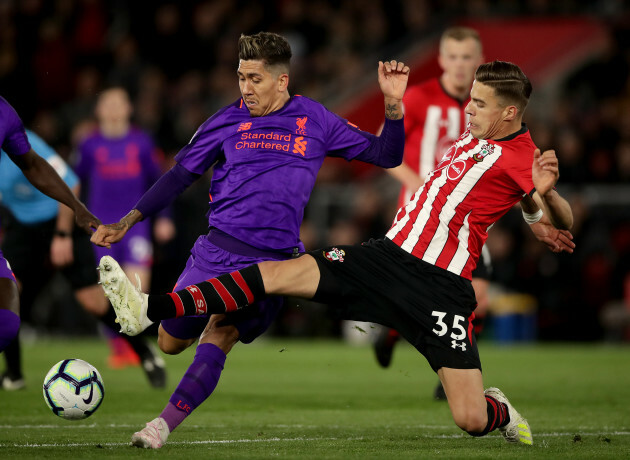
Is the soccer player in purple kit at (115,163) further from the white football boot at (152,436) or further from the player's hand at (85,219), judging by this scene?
the white football boot at (152,436)

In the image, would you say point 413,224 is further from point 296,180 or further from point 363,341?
point 363,341

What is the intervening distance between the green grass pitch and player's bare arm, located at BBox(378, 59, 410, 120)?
1.58 meters

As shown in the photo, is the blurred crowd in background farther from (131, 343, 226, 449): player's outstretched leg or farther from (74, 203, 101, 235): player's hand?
(131, 343, 226, 449): player's outstretched leg

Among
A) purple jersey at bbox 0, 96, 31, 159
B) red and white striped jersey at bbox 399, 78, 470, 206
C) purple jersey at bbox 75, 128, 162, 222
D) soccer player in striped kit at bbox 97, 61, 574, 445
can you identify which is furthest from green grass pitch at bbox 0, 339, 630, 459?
red and white striped jersey at bbox 399, 78, 470, 206

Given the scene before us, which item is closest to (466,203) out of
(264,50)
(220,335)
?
(264,50)

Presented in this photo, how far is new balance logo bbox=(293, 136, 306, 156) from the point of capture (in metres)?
6.08

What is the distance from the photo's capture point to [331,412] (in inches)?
308

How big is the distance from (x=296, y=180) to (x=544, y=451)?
207 cm

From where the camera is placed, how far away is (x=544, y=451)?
19.0 ft

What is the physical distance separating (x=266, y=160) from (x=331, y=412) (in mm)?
2550

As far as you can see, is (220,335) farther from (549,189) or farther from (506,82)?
(506,82)

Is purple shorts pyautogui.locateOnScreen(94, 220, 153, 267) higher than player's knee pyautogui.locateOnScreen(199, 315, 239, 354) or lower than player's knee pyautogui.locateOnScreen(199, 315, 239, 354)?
lower

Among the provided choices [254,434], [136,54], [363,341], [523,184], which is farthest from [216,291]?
[136,54]

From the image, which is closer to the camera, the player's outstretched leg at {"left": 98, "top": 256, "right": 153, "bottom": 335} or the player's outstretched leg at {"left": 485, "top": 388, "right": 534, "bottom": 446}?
the player's outstretched leg at {"left": 98, "top": 256, "right": 153, "bottom": 335}
